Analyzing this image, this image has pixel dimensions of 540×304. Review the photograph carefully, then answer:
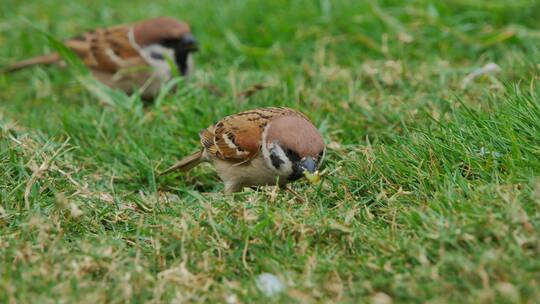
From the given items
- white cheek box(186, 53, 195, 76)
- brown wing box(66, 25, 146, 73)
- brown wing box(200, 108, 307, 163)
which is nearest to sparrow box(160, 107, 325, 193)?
brown wing box(200, 108, 307, 163)

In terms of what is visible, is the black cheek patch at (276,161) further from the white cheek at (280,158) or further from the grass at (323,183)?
the grass at (323,183)

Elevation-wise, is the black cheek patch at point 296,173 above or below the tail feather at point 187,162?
above

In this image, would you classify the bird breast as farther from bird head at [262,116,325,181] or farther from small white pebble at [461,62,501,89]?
small white pebble at [461,62,501,89]

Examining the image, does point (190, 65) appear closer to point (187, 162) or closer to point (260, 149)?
point (187, 162)

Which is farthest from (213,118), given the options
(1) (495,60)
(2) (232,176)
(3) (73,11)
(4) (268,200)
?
(3) (73,11)

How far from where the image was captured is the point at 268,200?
3.55 meters

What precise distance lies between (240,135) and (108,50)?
2.53m

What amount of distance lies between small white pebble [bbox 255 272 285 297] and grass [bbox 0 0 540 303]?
27 mm

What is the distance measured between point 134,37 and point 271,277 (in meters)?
3.68

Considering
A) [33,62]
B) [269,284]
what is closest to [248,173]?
[269,284]

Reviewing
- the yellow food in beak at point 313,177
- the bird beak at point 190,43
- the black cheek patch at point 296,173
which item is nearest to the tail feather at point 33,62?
the bird beak at point 190,43

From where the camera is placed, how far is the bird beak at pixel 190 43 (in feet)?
19.5

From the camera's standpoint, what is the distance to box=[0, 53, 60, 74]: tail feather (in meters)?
6.25

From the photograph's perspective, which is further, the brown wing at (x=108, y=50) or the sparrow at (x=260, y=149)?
the brown wing at (x=108, y=50)
